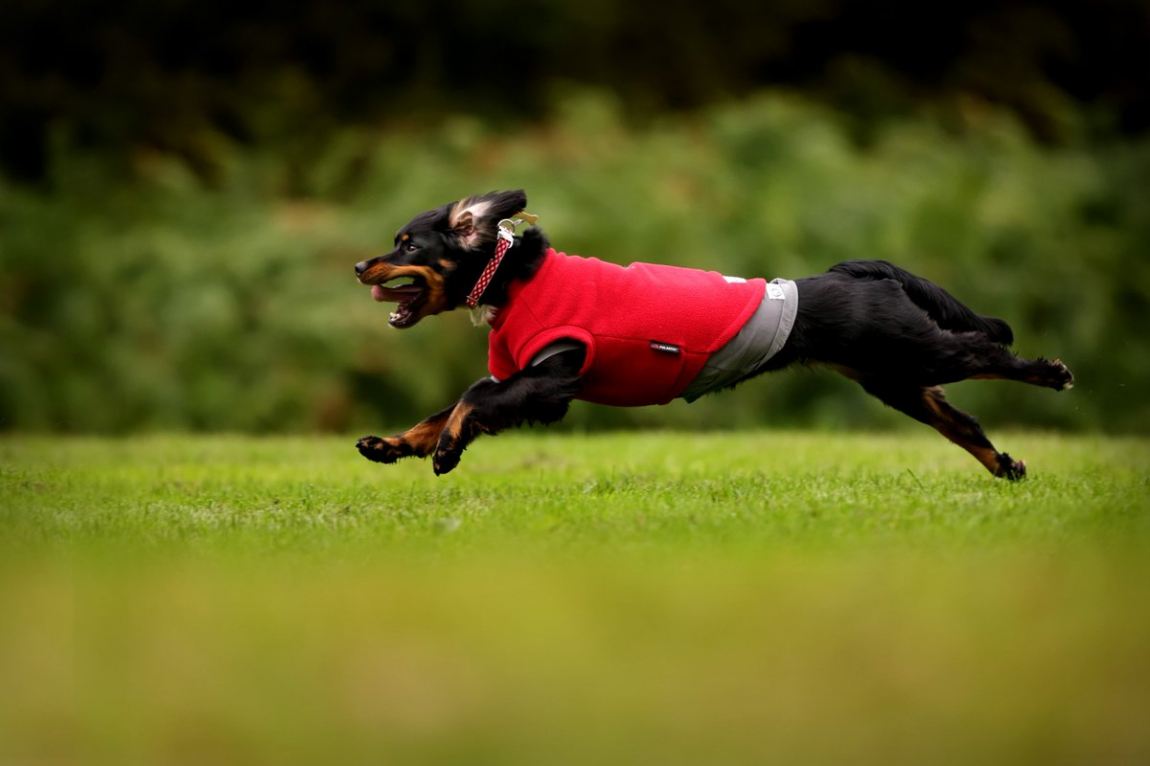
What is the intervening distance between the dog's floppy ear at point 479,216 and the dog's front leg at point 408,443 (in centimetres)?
70

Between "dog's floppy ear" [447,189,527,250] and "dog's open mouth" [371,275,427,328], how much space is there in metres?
0.26

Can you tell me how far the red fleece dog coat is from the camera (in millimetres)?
5223

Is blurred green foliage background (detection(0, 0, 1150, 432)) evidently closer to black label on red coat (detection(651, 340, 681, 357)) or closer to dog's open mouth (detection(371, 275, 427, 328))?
dog's open mouth (detection(371, 275, 427, 328))

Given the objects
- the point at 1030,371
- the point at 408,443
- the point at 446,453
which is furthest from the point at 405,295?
the point at 1030,371

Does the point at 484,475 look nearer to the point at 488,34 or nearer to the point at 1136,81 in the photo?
the point at 488,34

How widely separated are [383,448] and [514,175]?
7.26 metres

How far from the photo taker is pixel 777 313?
538 cm

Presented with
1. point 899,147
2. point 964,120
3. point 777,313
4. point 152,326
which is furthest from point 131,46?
point 777,313

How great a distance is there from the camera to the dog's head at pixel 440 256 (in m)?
5.37

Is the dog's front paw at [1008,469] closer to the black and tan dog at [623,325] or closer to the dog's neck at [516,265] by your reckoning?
the black and tan dog at [623,325]

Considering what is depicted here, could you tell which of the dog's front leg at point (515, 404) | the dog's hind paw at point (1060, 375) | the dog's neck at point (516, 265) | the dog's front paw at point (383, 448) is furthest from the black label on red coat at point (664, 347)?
the dog's hind paw at point (1060, 375)

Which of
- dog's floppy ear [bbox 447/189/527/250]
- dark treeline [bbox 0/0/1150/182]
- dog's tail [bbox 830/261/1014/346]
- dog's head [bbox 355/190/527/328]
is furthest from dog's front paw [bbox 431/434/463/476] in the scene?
dark treeline [bbox 0/0/1150/182]

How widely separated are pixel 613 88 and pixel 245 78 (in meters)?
4.45

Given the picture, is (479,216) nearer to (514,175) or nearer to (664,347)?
(664,347)
